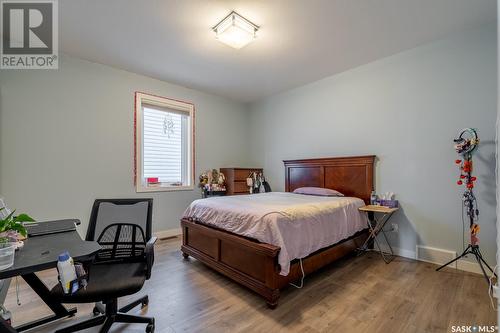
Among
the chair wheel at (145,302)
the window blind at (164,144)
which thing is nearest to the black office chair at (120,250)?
the chair wheel at (145,302)

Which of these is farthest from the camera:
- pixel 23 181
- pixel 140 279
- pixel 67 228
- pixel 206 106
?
pixel 206 106

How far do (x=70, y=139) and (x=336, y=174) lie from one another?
4.01 m

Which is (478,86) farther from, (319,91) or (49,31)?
(49,31)

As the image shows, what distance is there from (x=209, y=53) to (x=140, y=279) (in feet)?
9.23

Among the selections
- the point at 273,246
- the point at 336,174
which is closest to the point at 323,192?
the point at 336,174

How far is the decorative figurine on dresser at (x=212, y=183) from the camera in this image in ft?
14.5

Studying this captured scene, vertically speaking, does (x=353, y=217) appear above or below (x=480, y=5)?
below

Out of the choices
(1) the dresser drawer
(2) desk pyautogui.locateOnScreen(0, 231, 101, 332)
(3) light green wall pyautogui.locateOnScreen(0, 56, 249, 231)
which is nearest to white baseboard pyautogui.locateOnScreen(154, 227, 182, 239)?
(3) light green wall pyautogui.locateOnScreen(0, 56, 249, 231)

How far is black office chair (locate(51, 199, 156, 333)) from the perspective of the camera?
1.57 metres

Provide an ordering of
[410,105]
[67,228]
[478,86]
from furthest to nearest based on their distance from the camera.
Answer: [410,105], [478,86], [67,228]

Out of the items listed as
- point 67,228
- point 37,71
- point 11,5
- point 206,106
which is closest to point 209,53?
point 206,106

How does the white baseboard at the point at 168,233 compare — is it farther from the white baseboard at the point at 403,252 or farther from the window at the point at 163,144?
the white baseboard at the point at 403,252

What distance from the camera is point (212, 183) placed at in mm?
4547

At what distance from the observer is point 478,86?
2.57 m
